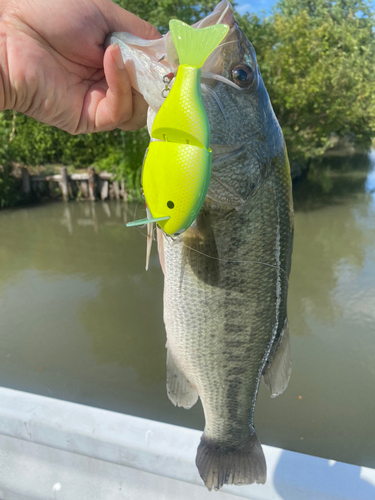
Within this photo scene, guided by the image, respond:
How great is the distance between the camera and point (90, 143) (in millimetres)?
15000

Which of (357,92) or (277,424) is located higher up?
(357,92)

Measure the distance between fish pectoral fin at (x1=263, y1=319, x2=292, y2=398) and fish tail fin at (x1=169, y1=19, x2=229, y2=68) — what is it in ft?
3.13

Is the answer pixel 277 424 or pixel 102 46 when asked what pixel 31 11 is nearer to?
pixel 102 46

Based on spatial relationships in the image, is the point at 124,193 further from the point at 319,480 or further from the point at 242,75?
the point at 242,75

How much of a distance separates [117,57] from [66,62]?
52 centimetres

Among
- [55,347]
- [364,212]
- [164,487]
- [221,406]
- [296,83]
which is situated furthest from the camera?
[296,83]

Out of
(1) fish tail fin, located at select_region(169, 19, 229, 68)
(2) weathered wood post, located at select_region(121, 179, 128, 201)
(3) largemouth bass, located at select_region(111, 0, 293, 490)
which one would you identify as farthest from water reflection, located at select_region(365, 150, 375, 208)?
(1) fish tail fin, located at select_region(169, 19, 229, 68)

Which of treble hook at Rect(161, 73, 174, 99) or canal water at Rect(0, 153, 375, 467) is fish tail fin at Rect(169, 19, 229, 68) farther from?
canal water at Rect(0, 153, 375, 467)

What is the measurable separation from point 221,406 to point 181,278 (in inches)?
20.9

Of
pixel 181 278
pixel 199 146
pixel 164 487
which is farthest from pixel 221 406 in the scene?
pixel 199 146

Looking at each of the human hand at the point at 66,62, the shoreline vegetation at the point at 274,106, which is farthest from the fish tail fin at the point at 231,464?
the shoreline vegetation at the point at 274,106

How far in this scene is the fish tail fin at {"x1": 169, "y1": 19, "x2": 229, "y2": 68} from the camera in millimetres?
881

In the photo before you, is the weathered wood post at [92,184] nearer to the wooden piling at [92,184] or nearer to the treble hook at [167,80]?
the wooden piling at [92,184]

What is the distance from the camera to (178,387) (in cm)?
153
